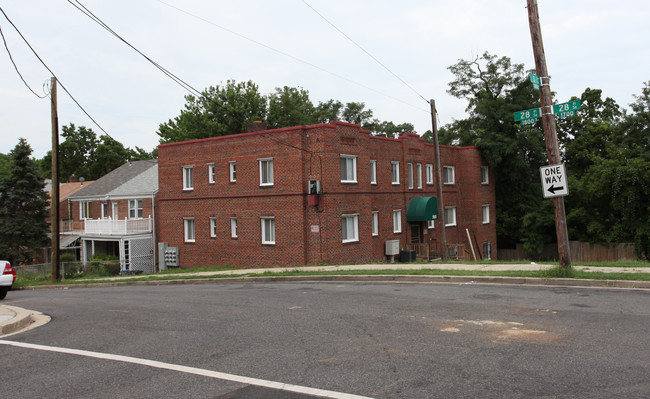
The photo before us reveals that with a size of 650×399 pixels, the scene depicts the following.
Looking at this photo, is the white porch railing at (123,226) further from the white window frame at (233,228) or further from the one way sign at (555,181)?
the one way sign at (555,181)

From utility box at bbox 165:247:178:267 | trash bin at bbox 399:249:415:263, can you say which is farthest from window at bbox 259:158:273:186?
trash bin at bbox 399:249:415:263

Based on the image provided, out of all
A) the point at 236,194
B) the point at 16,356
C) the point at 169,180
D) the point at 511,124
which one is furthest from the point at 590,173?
the point at 16,356

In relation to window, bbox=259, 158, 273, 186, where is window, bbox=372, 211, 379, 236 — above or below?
below

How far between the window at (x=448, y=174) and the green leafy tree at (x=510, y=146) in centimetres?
275

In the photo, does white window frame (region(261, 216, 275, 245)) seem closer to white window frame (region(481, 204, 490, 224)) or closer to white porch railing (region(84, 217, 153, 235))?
white porch railing (region(84, 217, 153, 235))

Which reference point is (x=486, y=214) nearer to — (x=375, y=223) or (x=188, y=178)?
(x=375, y=223)

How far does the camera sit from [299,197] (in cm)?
2430

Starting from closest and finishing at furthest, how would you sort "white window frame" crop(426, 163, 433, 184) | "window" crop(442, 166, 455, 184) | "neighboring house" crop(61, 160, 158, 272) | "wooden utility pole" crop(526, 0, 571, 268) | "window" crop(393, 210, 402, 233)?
"wooden utility pole" crop(526, 0, 571, 268) < "window" crop(393, 210, 402, 233) < "white window frame" crop(426, 163, 433, 184) < "neighboring house" crop(61, 160, 158, 272) < "window" crop(442, 166, 455, 184)

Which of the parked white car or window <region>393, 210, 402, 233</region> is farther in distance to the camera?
window <region>393, 210, 402, 233</region>

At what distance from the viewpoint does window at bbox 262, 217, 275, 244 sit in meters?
25.6

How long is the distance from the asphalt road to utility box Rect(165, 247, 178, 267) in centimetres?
1867

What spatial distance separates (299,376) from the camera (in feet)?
19.4

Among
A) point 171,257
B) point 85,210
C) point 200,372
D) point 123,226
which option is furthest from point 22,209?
point 200,372

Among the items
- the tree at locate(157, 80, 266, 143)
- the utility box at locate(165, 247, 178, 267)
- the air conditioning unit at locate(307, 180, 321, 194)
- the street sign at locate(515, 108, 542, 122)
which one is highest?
the tree at locate(157, 80, 266, 143)
